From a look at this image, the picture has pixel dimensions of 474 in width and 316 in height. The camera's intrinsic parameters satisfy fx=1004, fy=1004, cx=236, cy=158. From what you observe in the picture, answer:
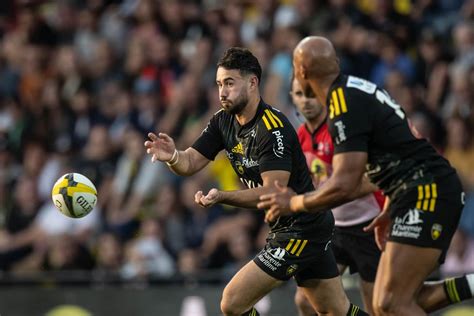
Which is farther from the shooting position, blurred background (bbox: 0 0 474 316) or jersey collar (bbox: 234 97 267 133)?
blurred background (bbox: 0 0 474 316)

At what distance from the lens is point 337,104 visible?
7.20 meters

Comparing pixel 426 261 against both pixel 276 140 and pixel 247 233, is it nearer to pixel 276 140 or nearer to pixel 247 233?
pixel 276 140

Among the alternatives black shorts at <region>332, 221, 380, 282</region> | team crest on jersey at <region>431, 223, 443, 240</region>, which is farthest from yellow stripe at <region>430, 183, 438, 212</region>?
black shorts at <region>332, 221, 380, 282</region>

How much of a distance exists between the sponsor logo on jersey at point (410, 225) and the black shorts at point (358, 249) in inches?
75.4

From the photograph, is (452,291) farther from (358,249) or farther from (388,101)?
(388,101)

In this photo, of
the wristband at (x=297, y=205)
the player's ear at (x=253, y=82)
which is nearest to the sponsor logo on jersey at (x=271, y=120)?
the player's ear at (x=253, y=82)

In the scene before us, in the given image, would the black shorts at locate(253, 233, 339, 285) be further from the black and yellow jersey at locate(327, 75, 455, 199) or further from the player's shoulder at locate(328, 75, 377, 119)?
the player's shoulder at locate(328, 75, 377, 119)

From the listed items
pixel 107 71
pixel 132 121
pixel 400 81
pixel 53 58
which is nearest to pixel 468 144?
pixel 400 81

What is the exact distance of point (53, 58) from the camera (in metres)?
16.9

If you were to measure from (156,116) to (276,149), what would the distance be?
23.4 feet

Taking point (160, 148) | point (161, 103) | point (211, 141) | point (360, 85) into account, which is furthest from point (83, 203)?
point (161, 103)

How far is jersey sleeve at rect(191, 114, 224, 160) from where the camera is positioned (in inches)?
336

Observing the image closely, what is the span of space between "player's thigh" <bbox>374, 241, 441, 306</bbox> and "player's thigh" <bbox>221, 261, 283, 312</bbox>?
103 cm

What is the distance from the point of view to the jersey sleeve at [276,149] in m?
7.86
